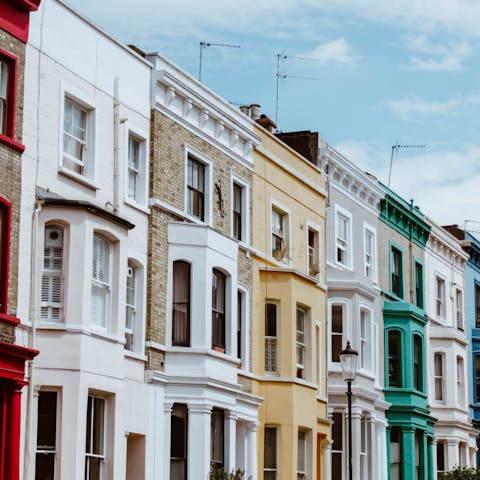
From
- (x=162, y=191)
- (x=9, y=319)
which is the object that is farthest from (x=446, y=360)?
(x=9, y=319)

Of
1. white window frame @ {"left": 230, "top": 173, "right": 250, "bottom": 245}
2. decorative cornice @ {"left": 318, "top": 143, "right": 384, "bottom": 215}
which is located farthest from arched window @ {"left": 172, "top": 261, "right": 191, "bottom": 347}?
decorative cornice @ {"left": 318, "top": 143, "right": 384, "bottom": 215}

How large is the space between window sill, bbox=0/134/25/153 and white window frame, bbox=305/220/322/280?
16087 mm

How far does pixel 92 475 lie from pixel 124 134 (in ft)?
26.8

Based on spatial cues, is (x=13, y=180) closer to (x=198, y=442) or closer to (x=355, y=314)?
(x=198, y=442)

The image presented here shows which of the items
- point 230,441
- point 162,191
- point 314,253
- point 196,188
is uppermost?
point 196,188

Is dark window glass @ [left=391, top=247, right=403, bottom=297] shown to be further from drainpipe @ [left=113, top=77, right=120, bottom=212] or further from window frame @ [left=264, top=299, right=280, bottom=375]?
drainpipe @ [left=113, top=77, right=120, bottom=212]

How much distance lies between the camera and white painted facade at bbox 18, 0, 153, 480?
91.2 ft

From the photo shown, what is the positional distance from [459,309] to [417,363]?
25.7ft

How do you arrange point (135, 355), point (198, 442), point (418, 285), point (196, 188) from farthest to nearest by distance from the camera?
point (418, 285)
point (196, 188)
point (198, 442)
point (135, 355)

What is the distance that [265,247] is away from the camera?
3941 centimetres

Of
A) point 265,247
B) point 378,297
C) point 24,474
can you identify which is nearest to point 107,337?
point 24,474

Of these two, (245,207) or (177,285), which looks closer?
(177,285)

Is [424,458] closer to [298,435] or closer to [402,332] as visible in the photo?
[402,332]

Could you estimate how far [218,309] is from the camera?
3531 cm
